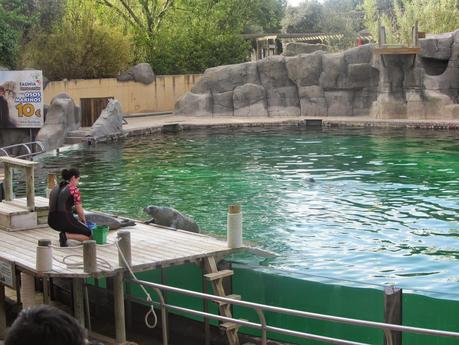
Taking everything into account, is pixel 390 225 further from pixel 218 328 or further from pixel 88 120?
pixel 88 120

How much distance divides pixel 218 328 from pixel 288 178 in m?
9.95

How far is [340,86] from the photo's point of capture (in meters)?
29.8

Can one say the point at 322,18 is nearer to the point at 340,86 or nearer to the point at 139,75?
the point at 139,75

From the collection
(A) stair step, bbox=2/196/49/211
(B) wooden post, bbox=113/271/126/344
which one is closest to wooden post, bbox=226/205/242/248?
(B) wooden post, bbox=113/271/126/344

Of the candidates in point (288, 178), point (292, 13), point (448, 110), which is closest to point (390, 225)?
point (288, 178)

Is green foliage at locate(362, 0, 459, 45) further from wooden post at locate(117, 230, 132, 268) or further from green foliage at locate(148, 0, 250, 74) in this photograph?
wooden post at locate(117, 230, 132, 268)

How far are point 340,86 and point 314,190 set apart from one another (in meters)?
14.4

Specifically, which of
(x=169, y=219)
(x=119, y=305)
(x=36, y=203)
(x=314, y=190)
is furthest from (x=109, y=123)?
(x=119, y=305)

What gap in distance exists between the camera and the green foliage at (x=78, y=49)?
1245 inches

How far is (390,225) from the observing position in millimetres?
12672

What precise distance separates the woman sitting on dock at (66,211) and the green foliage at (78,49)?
23213 millimetres

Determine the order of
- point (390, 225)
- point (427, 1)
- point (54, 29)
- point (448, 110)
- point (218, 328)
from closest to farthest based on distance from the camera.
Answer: point (218, 328), point (390, 225), point (448, 110), point (54, 29), point (427, 1)

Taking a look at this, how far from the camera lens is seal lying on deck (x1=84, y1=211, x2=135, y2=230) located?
30.5ft

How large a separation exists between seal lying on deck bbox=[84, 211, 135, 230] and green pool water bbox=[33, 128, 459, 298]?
2037 mm
